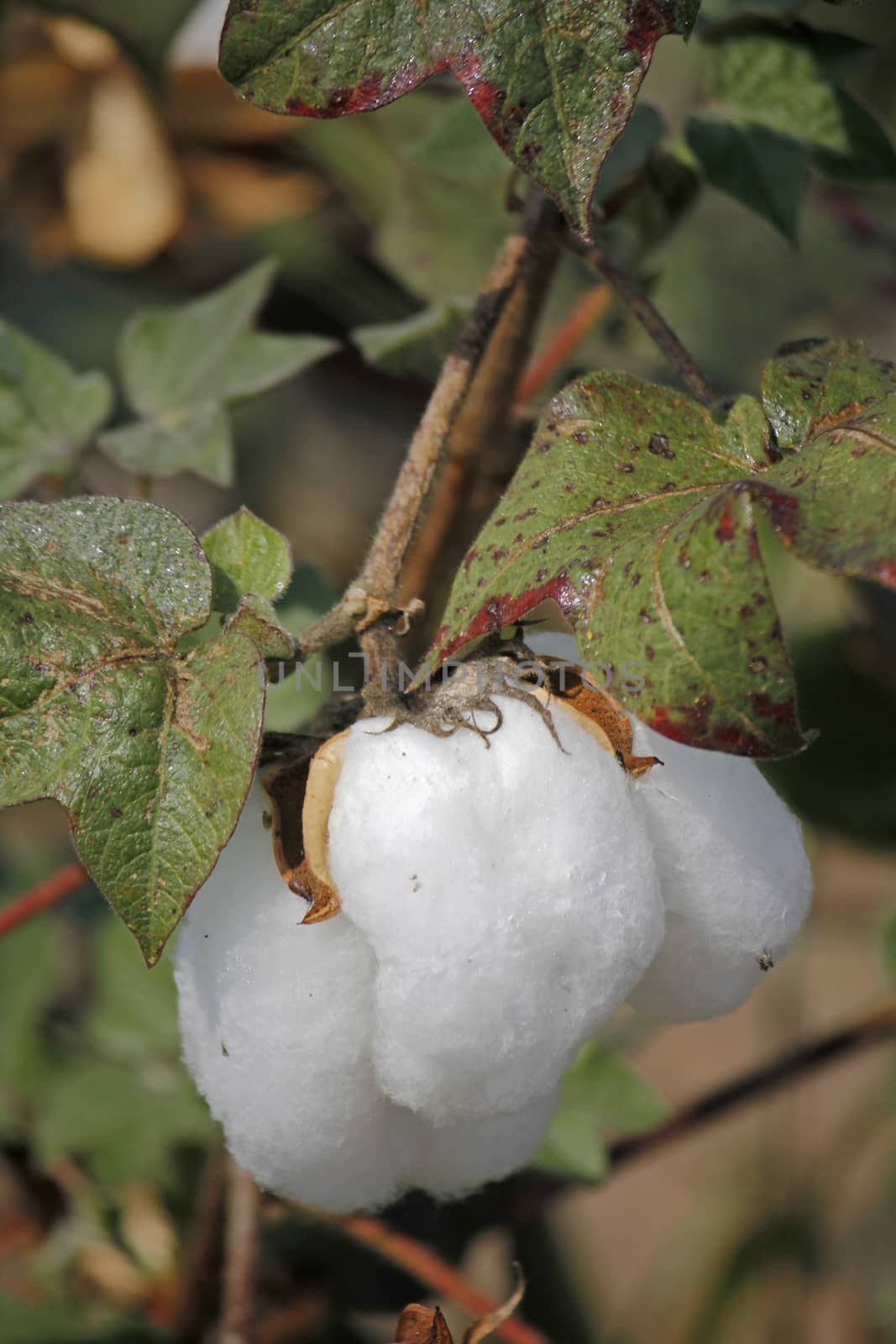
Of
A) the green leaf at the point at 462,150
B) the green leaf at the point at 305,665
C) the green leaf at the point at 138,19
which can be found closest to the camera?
the green leaf at the point at 305,665

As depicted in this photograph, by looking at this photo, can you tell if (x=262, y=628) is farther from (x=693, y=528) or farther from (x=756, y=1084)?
(x=756, y=1084)

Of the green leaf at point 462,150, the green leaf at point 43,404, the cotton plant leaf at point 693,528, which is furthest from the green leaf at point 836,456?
the green leaf at point 43,404

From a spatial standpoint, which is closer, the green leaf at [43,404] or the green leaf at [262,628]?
the green leaf at [262,628]

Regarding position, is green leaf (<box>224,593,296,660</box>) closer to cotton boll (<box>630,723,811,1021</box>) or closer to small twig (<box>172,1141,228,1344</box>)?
cotton boll (<box>630,723,811,1021</box>)

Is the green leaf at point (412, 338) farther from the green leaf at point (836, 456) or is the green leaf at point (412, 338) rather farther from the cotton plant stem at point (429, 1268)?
the cotton plant stem at point (429, 1268)

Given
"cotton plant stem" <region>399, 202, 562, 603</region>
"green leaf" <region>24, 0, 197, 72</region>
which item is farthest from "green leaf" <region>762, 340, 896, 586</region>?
"green leaf" <region>24, 0, 197, 72</region>

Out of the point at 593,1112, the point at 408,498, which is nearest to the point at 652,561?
the point at 408,498

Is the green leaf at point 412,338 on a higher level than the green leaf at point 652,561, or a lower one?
lower

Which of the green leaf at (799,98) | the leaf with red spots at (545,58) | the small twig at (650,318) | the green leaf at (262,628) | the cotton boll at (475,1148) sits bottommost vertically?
the cotton boll at (475,1148)

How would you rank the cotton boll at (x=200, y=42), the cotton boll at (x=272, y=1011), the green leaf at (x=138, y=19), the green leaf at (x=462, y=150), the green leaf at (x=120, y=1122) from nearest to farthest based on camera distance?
the cotton boll at (x=272, y=1011) < the green leaf at (x=462, y=150) < the green leaf at (x=120, y=1122) < the green leaf at (x=138, y=19) < the cotton boll at (x=200, y=42)
